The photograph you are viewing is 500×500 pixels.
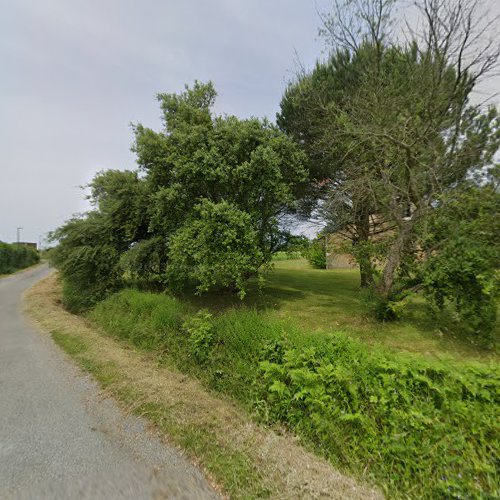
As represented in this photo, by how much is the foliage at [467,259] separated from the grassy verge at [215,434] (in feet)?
16.8

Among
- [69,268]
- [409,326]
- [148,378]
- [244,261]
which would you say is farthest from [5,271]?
[409,326]

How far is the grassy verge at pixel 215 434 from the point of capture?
209 cm

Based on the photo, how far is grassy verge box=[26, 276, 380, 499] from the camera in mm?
2088

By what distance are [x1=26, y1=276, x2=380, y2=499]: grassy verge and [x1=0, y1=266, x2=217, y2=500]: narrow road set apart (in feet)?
0.58

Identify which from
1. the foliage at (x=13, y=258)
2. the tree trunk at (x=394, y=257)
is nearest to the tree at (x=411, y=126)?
the tree trunk at (x=394, y=257)

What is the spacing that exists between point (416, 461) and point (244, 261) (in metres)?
6.06

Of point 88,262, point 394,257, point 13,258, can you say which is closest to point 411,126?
point 394,257

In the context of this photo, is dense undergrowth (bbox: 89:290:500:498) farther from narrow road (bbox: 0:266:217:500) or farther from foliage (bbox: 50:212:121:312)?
foliage (bbox: 50:212:121:312)

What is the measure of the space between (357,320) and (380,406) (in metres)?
5.68

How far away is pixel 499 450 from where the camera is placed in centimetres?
208

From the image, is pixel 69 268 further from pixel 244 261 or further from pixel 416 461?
pixel 416 461

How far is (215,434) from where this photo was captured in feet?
8.93

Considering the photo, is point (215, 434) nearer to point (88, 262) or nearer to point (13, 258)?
point (88, 262)

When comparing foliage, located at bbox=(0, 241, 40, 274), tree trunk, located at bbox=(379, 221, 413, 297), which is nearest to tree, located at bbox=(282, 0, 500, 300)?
tree trunk, located at bbox=(379, 221, 413, 297)
